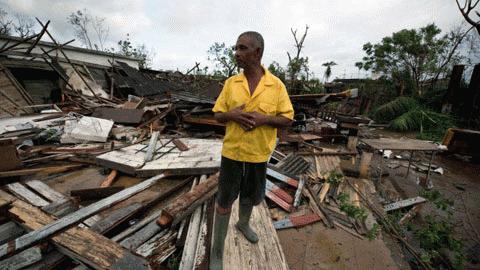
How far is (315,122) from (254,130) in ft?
32.1

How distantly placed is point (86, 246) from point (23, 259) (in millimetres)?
463

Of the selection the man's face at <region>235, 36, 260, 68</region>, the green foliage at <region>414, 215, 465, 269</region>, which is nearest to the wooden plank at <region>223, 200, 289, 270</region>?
the man's face at <region>235, 36, 260, 68</region>

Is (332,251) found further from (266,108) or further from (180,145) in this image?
(180,145)

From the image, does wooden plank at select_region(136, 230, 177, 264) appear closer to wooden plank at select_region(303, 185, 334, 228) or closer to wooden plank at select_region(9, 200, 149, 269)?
wooden plank at select_region(9, 200, 149, 269)

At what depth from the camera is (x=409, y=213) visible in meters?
3.67

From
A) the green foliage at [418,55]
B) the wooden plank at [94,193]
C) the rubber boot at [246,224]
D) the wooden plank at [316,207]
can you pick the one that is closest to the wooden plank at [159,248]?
the rubber boot at [246,224]

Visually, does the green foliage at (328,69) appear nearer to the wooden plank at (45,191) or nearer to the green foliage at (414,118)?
the green foliage at (414,118)

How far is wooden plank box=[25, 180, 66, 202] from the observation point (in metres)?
2.84

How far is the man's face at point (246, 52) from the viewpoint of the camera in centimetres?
153

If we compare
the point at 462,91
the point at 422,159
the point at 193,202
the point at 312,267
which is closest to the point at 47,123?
the point at 193,202

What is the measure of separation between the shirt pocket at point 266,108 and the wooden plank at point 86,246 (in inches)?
56.5

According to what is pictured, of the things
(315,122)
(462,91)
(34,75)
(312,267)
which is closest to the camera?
(312,267)

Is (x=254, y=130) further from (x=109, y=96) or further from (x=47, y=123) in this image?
(x=109, y=96)

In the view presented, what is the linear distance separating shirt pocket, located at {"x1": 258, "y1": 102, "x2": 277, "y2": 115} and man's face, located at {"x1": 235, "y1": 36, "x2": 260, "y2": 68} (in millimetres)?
320
